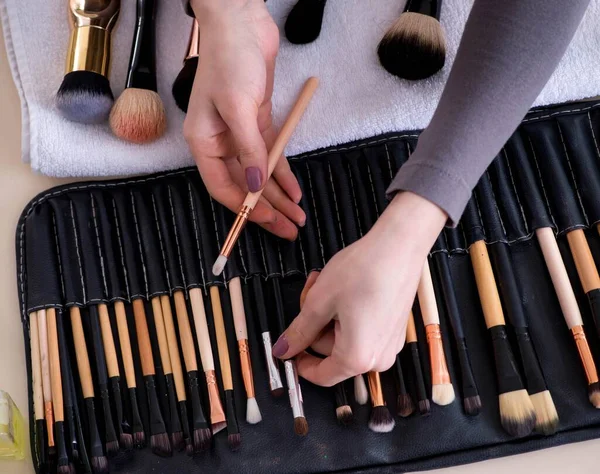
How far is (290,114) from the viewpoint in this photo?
29.5 inches

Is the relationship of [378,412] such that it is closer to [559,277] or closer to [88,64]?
[559,277]

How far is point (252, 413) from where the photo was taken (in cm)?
68

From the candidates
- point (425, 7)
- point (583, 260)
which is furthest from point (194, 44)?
point (583, 260)

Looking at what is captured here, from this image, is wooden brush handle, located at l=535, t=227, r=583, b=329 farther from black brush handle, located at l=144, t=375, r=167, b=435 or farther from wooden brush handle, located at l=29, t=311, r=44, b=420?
wooden brush handle, located at l=29, t=311, r=44, b=420

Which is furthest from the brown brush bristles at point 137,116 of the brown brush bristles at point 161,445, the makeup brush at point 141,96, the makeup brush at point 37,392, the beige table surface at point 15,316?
the brown brush bristles at point 161,445

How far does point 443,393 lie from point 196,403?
0.77 ft

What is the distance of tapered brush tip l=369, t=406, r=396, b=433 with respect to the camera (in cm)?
66

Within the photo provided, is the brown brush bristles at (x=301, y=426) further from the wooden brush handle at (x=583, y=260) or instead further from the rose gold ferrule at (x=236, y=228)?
the wooden brush handle at (x=583, y=260)

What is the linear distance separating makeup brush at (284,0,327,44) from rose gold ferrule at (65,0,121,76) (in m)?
0.20

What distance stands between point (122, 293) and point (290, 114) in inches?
10.1

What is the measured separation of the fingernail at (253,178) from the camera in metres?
0.66

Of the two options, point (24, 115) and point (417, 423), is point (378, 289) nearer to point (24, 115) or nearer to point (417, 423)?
point (417, 423)

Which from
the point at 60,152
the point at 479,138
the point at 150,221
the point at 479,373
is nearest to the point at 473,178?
the point at 479,138

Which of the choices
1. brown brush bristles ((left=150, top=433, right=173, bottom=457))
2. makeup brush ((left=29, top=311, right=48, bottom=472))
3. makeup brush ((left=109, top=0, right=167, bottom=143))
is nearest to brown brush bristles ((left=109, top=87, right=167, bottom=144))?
makeup brush ((left=109, top=0, right=167, bottom=143))
